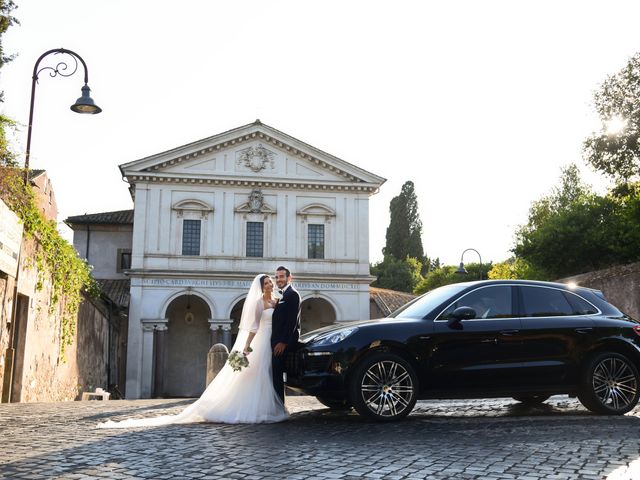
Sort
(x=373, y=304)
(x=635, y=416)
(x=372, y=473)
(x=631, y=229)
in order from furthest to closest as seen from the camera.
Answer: (x=373, y=304) < (x=631, y=229) < (x=635, y=416) < (x=372, y=473)

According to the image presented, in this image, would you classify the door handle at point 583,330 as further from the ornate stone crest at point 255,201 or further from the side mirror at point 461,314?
the ornate stone crest at point 255,201

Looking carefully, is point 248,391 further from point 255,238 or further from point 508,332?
point 255,238

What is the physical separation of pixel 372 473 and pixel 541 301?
4868 mm

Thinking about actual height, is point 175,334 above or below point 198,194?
below

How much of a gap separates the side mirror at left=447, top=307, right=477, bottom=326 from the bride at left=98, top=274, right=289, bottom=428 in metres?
2.37

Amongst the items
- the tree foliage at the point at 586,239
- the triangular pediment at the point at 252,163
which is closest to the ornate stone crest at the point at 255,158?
the triangular pediment at the point at 252,163

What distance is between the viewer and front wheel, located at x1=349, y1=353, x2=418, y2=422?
25.5 feet

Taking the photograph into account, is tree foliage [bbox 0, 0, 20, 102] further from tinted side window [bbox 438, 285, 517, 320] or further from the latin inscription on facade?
the latin inscription on facade

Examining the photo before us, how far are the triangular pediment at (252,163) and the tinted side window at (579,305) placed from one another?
1061 inches

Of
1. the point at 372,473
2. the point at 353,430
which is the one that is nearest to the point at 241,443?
the point at 353,430

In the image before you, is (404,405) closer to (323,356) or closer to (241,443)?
(323,356)

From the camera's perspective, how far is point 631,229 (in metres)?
32.3

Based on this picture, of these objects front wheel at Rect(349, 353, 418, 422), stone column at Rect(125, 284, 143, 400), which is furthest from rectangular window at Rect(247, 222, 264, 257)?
front wheel at Rect(349, 353, 418, 422)

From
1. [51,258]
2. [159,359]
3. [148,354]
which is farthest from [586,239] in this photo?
[51,258]
